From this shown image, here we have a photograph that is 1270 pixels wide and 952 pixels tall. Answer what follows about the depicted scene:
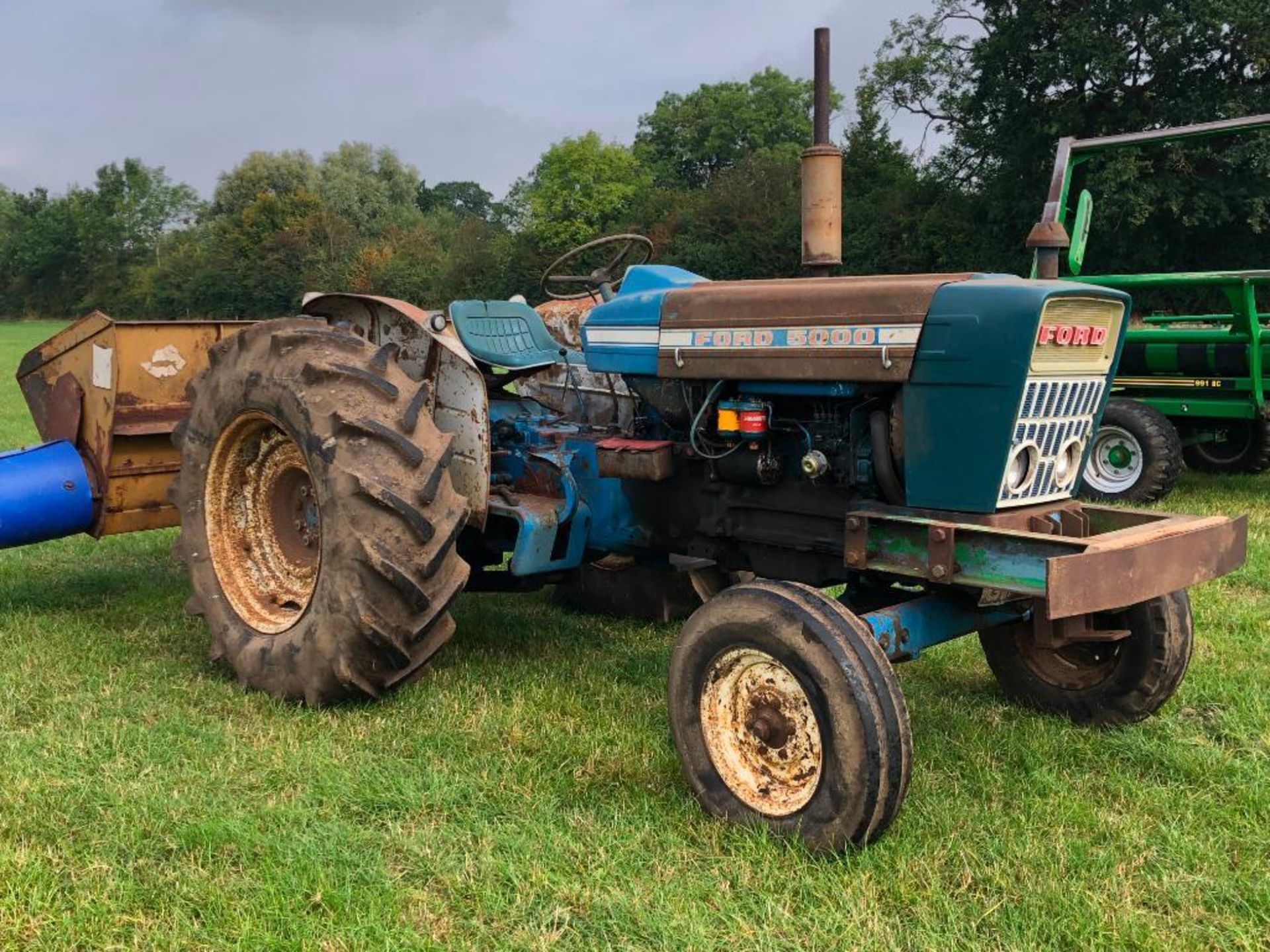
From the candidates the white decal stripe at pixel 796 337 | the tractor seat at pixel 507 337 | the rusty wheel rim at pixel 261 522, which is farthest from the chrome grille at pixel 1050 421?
the rusty wheel rim at pixel 261 522

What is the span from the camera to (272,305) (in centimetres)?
4444

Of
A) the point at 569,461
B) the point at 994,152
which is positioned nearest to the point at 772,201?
the point at 994,152

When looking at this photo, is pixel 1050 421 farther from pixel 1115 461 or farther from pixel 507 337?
pixel 1115 461

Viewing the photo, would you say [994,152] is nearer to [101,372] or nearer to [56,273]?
[101,372]


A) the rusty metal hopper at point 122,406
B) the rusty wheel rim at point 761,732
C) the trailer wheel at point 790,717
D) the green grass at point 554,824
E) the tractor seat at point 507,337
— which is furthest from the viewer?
the rusty metal hopper at point 122,406

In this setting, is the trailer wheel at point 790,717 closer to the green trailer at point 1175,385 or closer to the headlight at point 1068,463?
the headlight at point 1068,463

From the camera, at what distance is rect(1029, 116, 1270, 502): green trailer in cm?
732

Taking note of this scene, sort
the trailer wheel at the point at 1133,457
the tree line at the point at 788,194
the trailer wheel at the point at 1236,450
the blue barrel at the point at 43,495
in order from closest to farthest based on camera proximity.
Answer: the blue barrel at the point at 43,495 < the trailer wheel at the point at 1133,457 < the trailer wheel at the point at 1236,450 < the tree line at the point at 788,194

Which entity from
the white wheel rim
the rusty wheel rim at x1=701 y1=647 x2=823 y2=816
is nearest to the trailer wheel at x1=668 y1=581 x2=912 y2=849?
the rusty wheel rim at x1=701 y1=647 x2=823 y2=816

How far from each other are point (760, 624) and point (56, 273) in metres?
68.3

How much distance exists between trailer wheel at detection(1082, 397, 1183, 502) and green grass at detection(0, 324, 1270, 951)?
10.9ft

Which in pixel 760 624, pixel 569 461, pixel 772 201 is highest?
pixel 772 201

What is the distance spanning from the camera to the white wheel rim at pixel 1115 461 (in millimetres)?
7605

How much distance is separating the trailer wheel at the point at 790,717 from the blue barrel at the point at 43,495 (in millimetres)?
2961
